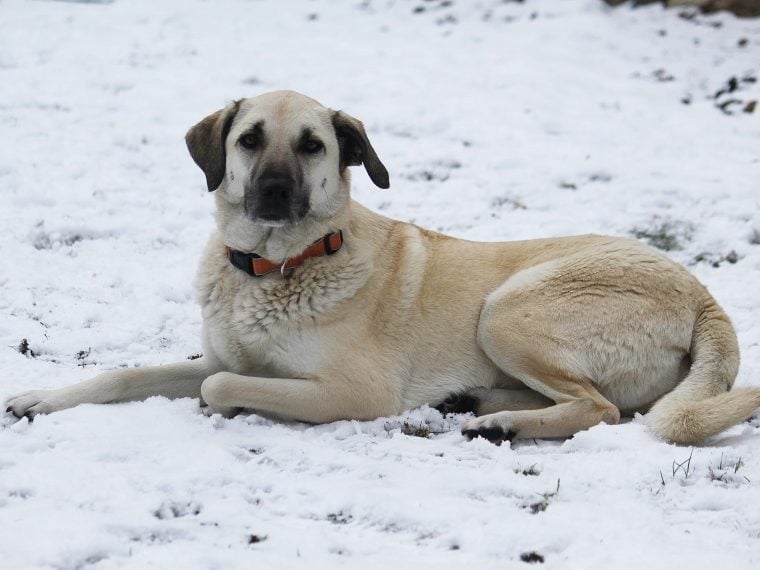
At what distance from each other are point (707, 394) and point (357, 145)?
2235 mm

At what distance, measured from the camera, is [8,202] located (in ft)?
23.0

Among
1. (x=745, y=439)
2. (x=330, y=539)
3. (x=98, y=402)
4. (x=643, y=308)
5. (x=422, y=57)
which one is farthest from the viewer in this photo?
(x=422, y=57)

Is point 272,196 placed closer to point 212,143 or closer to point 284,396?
point 212,143

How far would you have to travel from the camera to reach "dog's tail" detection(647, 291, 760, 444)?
378 cm

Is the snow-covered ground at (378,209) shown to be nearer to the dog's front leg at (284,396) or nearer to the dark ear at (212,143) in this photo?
the dog's front leg at (284,396)

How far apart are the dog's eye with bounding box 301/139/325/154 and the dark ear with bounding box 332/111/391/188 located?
18 centimetres

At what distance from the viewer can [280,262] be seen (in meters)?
4.43

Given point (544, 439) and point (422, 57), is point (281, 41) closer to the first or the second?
point (422, 57)

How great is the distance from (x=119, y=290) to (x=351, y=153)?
2.14 metres

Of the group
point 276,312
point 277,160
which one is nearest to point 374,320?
point 276,312

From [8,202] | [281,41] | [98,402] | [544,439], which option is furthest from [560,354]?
[281,41]

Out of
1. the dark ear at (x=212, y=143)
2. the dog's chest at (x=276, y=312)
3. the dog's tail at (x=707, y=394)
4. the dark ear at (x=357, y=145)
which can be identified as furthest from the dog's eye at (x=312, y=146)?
the dog's tail at (x=707, y=394)

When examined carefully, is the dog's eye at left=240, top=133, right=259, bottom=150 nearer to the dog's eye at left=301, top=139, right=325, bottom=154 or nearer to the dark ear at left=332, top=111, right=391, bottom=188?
the dog's eye at left=301, top=139, right=325, bottom=154

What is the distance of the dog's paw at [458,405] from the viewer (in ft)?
15.1
